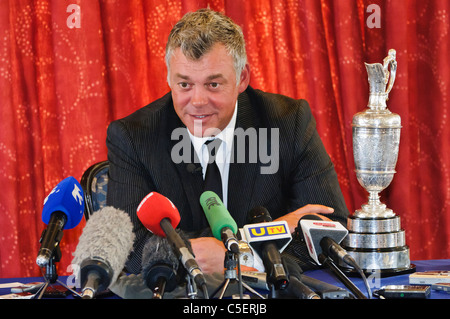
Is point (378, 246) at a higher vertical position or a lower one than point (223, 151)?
lower

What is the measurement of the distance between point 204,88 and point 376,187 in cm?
78

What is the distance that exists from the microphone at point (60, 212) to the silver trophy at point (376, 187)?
3.31ft

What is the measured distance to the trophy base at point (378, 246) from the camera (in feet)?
6.72

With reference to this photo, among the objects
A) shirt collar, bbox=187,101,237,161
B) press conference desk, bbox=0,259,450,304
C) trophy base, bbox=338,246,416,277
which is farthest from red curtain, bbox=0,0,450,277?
trophy base, bbox=338,246,416,277

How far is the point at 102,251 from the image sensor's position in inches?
46.8

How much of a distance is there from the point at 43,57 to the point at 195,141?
129cm

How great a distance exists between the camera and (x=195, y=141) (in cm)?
251

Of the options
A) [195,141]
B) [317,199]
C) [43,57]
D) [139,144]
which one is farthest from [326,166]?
[43,57]

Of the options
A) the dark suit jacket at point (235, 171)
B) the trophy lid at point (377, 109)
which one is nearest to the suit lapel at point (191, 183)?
the dark suit jacket at point (235, 171)

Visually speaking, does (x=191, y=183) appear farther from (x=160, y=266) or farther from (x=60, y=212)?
(x=160, y=266)

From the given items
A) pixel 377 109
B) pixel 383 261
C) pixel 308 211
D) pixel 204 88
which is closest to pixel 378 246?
pixel 383 261

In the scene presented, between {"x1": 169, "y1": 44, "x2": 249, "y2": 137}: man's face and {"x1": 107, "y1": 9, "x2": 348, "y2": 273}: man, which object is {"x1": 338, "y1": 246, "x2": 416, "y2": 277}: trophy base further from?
{"x1": 169, "y1": 44, "x2": 249, "y2": 137}: man's face
